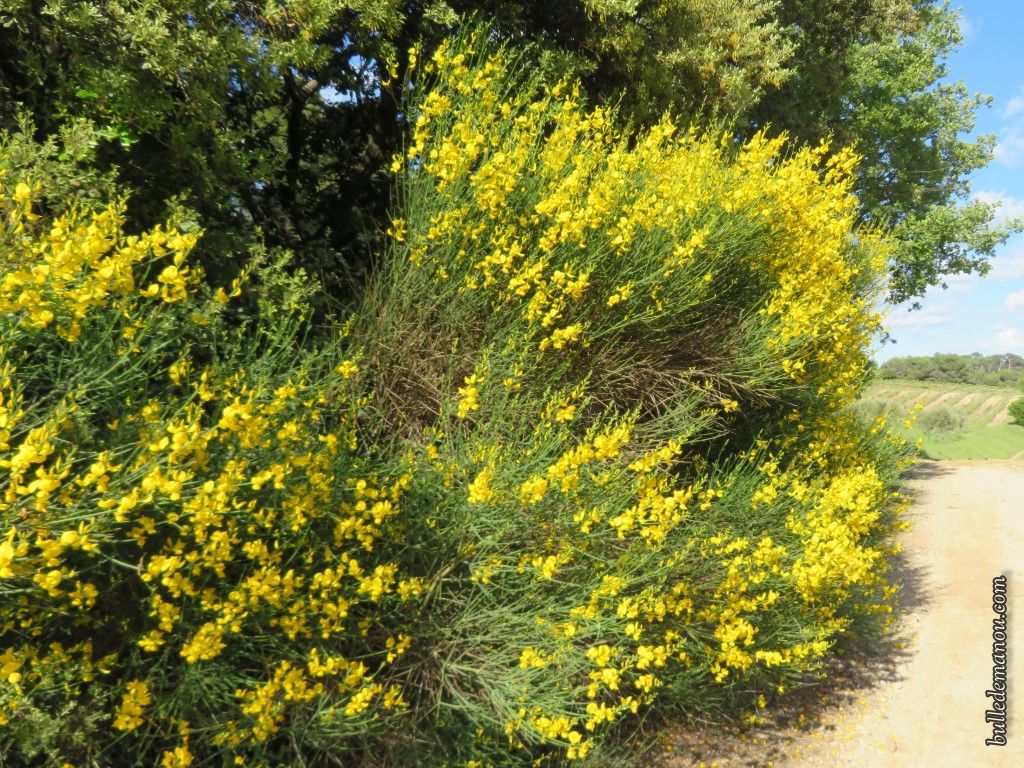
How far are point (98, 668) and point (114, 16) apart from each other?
305cm

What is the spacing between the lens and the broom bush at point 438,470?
96.8 inches

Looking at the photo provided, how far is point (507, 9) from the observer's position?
242 inches

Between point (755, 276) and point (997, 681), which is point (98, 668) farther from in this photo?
point (997, 681)

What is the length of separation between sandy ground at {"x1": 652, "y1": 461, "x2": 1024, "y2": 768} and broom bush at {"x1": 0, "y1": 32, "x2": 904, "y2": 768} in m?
0.32

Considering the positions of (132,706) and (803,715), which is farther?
(803,715)

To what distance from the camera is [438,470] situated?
137 inches

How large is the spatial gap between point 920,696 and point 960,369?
5567 centimetres

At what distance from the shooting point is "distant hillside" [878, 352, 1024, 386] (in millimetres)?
50688

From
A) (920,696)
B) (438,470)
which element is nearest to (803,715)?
(920,696)

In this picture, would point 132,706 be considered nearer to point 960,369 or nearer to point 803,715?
point 803,715

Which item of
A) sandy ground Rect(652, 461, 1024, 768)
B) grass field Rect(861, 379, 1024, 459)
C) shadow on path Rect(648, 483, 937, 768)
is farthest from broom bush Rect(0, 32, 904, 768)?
grass field Rect(861, 379, 1024, 459)

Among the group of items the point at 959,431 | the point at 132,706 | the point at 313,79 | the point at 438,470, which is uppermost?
the point at 313,79

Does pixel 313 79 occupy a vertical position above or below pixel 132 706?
above

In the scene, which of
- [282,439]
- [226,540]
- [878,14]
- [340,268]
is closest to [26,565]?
[226,540]
